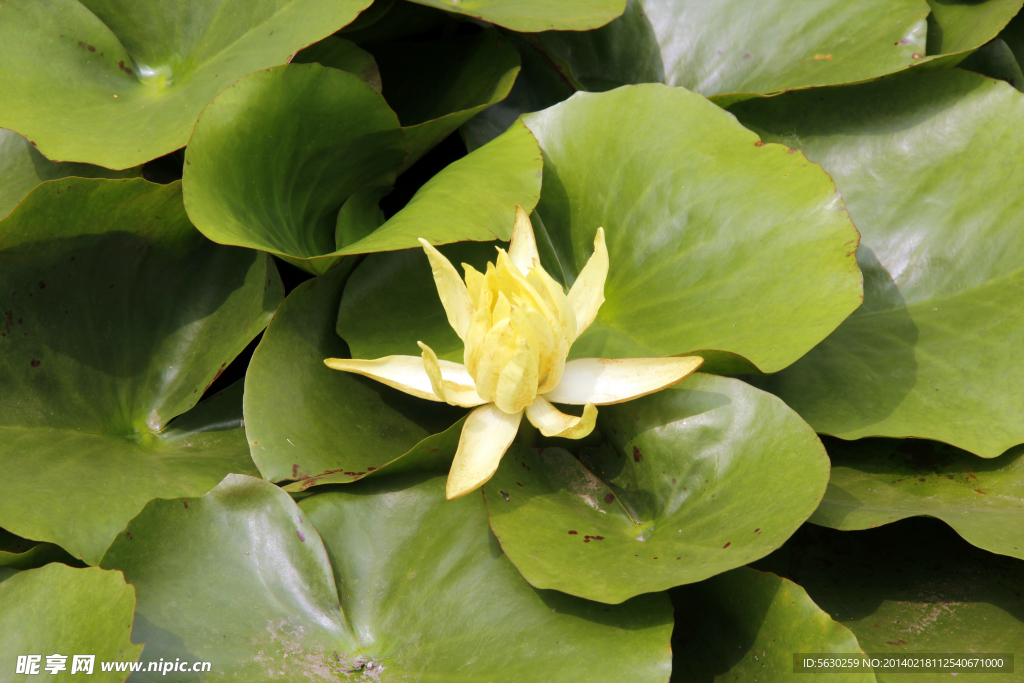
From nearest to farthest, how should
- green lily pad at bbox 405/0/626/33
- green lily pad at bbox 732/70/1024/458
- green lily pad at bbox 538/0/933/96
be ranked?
1. green lily pad at bbox 732/70/1024/458
2. green lily pad at bbox 405/0/626/33
3. green lily pad at bbox 538/0/933/96

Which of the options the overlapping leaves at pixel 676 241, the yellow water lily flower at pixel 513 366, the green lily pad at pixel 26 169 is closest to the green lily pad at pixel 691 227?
the overlapping leaves at pixel 676 241

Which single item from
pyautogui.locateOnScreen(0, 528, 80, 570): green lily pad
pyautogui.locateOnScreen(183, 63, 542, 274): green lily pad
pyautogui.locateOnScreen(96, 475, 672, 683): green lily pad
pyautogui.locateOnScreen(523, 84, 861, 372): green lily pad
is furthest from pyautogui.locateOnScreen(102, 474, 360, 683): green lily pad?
pyautogui.locateOnScreen(523, 84, 861, 372): green lily pad

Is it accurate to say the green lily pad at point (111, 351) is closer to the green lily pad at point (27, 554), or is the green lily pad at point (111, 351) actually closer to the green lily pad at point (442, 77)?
the green lily pad at point (27, 554)

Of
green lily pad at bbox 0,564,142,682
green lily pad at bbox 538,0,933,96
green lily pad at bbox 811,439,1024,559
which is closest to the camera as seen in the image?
green lily pad at bbox 0,564,142,682

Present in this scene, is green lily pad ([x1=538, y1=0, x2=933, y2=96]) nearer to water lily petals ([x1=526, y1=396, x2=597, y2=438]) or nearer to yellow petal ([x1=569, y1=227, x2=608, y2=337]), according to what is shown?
yellow petal ([x1=569, y1=227, x2=608, y2=337])

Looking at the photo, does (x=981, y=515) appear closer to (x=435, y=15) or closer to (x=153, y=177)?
(x=435, y=15)

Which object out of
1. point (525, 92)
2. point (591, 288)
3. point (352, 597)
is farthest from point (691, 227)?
point (352, 597)
